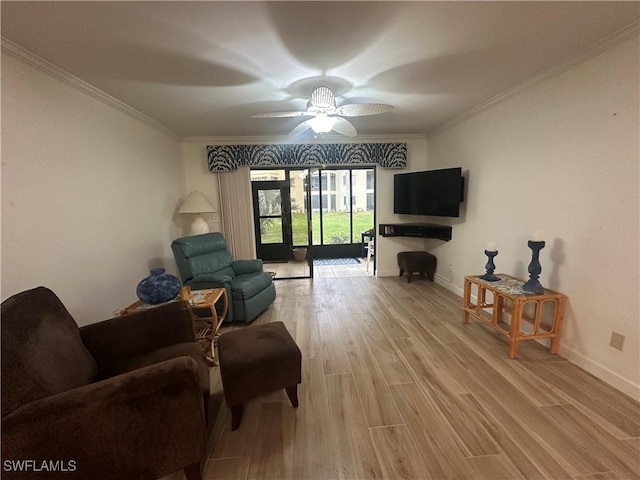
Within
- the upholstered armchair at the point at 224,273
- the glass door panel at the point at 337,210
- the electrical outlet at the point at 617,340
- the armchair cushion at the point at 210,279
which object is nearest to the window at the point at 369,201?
the glass door panel at the point at 337,210

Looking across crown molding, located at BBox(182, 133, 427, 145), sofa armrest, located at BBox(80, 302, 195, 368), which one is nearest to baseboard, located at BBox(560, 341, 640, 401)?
sofa armrest, located at BBox(80, 302, 195, 368)

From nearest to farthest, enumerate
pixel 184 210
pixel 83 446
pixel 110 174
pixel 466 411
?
pixel 83 446, pixel 466 411, pixel 110 174, pixel 184 210

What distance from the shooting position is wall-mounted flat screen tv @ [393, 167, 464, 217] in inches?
140

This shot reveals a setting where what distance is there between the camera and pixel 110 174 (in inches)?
→ 101

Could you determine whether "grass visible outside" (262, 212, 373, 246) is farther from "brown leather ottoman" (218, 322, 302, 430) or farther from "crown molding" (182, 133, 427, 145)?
"brown leather ottoman" (218, 322, 302, 430)

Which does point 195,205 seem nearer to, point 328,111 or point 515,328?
point 328,111

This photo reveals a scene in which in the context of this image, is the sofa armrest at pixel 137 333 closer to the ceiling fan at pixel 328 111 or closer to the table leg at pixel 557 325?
the ceiling fan at pixel 328 111

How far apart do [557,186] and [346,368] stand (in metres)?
2.33

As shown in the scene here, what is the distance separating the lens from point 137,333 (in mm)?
1754

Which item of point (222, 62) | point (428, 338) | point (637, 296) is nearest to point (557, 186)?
point (637, 296)

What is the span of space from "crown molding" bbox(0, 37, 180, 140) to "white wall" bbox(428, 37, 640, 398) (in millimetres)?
3868

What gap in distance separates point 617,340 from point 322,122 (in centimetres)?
283

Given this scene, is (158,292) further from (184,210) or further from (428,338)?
(428,338)

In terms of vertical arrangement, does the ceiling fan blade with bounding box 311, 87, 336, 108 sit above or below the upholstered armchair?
above
